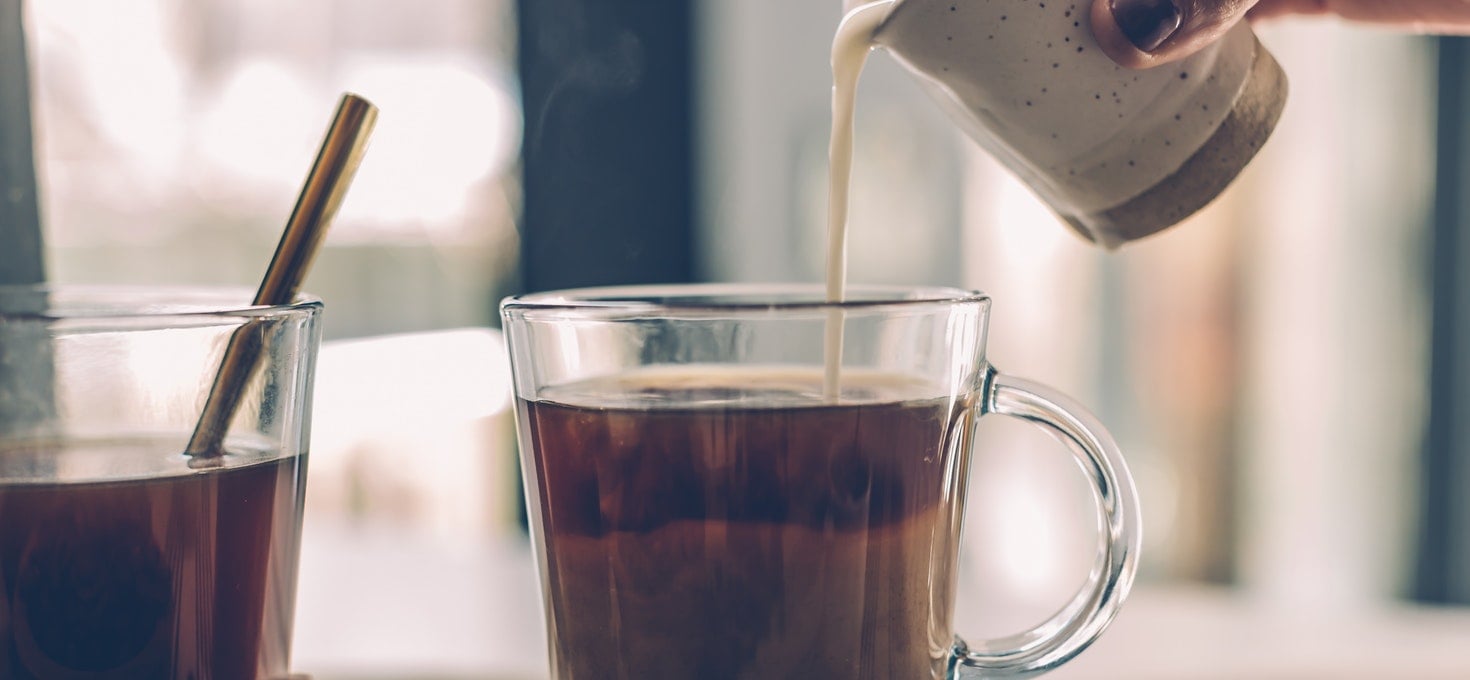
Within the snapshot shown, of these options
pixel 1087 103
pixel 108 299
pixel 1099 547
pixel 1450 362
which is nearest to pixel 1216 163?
pixel 1087 103

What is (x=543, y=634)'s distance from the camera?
77 centimetres

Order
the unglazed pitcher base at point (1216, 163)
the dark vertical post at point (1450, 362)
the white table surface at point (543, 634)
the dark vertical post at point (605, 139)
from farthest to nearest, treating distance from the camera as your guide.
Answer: the dark vertical post at point (605, 139), the dark vertical post at point (1450, 362), the white table surface at point (543, 634), the unglazed pitcher base at point (1216, 163)

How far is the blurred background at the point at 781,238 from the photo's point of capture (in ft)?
7.19

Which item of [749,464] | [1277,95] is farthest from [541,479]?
[1277,95]

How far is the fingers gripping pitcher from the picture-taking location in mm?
550

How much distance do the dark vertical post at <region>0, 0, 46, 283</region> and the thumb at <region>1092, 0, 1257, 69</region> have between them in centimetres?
58

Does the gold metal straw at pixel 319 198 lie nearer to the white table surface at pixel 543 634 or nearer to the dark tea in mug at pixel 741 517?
the dark tea in mug at pixel 741 517

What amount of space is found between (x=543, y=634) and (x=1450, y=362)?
1947 millimetres

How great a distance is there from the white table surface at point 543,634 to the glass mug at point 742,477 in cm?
32

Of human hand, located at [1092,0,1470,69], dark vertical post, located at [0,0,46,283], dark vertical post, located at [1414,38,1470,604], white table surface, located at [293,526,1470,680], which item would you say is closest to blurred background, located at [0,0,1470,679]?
dark vertical post, located at [1414,38,1470,604]

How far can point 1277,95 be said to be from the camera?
64cm

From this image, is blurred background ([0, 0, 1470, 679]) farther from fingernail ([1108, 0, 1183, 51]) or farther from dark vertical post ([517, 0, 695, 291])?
fingernail ([1108, 0, 1183, 51])

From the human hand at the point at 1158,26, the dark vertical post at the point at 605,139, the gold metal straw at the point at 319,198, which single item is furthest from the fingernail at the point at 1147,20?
the dark vertical post at the point at 605,139

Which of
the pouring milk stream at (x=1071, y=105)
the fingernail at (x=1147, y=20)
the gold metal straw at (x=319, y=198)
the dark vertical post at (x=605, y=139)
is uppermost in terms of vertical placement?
Answer: the dark vertical post at (x=605, y=139)
